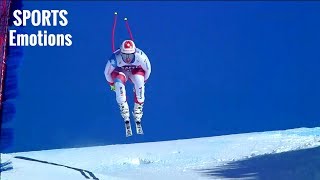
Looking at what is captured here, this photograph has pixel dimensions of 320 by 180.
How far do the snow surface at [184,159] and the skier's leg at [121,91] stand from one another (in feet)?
0.55

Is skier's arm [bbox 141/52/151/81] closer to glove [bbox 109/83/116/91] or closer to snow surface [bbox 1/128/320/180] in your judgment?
glove [bbox 109/83/116/91]

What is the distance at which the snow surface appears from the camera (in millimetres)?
2840

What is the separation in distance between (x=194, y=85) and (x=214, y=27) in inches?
11.6

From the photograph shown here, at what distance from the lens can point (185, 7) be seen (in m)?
2.89

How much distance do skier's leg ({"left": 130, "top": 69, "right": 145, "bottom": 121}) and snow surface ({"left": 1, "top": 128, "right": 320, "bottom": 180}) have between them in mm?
152

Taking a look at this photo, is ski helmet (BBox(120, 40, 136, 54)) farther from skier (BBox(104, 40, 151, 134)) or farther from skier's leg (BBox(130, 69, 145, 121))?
skier's leg (BBox(130, 69, 145, 121))

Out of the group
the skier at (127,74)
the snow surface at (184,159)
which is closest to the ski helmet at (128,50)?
the skier at (127,74)

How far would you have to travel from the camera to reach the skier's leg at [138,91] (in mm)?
2863

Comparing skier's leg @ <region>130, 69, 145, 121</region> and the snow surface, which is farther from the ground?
skier's leg @ <region>130, 69, 145, 121</region>

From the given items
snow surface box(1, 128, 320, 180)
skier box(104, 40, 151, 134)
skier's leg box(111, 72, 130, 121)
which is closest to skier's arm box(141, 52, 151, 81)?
skier box(104, 40, 151, 134)

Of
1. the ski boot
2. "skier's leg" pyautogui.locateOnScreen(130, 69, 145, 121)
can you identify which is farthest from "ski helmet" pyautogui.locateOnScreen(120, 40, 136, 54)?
the ski boot

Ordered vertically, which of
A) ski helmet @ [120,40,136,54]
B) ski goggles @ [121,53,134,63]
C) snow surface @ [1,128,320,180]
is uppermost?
ski helmet @ [120,40,136,54]

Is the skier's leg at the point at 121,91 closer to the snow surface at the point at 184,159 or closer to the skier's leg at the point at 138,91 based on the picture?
the skier's leg at the point at 138,91

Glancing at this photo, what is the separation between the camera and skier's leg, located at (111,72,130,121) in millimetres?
2865
